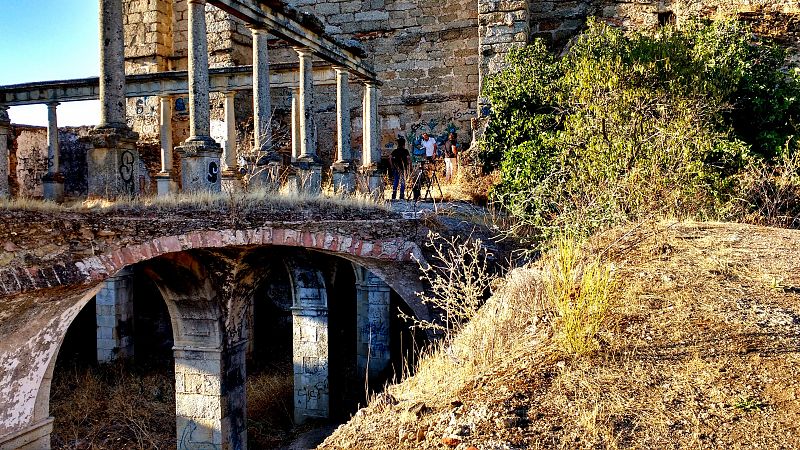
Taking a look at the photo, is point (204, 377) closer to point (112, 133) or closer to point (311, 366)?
point (311, 366)

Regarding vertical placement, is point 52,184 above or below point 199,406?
above

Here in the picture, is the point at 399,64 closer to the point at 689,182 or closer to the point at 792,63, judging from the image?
the point at 792,63

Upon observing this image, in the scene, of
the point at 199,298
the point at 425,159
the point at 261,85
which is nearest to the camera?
the point at 199,298

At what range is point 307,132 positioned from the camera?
471 inches

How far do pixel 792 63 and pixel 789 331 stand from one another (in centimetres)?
1065

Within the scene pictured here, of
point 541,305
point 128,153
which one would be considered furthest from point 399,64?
point 541,305

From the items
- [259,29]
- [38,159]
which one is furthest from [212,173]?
[38,159]

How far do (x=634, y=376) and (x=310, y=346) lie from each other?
36.3ft

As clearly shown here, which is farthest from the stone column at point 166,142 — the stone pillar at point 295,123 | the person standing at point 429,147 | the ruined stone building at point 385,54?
the person standing at point 429,147

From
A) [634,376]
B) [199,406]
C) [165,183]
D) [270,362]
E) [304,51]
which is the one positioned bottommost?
[270,362]

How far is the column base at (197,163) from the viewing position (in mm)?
8578

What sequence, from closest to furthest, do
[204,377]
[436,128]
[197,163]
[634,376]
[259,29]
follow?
[634,376], [197,163], [259,29], [204,377], [436,128]

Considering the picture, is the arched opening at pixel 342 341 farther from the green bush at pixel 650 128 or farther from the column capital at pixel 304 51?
the green bush at pixel 650 128

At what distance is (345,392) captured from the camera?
1528 cm
